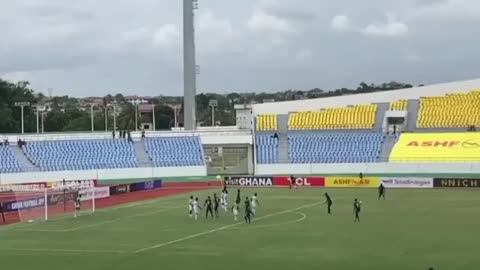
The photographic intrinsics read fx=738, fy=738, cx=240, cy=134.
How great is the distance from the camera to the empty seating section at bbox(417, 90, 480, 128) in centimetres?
8419

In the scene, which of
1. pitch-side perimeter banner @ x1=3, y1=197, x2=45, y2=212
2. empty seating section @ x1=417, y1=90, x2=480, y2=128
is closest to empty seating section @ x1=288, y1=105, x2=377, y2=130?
empty seating section @ x1=417, y1=90, x2=480, y2=128

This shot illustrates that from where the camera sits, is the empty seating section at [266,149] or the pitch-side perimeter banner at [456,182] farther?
the empty seating section at [266,149]

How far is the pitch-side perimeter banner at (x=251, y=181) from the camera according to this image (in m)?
72.2

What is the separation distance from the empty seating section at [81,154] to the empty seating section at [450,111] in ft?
112

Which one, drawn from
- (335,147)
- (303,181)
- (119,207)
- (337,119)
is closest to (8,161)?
(119,207)

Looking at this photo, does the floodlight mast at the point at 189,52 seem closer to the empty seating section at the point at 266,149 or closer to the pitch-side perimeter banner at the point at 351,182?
the empty seating section at the point at 266,149

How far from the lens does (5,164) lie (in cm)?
7700

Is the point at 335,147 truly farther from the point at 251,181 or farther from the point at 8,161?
the point at 8,161

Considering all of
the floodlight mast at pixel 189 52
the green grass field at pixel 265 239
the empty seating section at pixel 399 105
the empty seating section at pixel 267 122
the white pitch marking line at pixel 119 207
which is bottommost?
the green grass field at pixel 265 239

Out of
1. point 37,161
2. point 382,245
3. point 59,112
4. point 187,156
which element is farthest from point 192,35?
point 59,112

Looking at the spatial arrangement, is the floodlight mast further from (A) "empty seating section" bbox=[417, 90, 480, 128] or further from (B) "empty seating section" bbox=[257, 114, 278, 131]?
(A) "empty seating section" bbox=[417, 90, 480, 128]

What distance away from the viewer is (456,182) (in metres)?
65.9

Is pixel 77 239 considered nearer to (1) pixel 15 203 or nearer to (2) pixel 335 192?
(1) pixel 15 203

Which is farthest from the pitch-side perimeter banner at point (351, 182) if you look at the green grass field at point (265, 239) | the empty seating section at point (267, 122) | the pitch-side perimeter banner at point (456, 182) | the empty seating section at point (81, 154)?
the empty seating section at point (81, 154)
